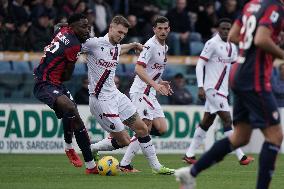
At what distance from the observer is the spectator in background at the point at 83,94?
20.1 meters

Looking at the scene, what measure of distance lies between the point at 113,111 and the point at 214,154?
173 inches

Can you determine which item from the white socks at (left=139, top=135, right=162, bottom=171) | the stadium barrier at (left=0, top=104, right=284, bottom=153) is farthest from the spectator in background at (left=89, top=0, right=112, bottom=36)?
the white socks at (left=139, top=135, right=162, bottom=171)

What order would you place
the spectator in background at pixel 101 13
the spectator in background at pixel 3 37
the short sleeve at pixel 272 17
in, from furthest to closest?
the spectator in background at pixel 101 13 < the spectator in background at pixel 3 37 < the short sleeve at pixel 272 17

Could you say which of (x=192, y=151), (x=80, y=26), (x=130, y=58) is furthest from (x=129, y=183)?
(x=130, y=58)

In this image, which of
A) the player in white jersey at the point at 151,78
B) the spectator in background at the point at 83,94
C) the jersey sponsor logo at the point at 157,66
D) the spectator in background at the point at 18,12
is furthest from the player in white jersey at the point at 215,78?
the spectator in background at the point at 18,12

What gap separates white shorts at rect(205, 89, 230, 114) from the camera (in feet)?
52.8

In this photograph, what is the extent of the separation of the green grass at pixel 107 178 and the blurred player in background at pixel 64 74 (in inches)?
23.7

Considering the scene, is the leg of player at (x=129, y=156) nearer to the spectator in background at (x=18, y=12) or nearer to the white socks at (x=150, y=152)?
the white socks at (x=150, y=152)

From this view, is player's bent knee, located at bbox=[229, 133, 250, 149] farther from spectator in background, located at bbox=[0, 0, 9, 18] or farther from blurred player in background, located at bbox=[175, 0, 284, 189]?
spectator in background, located at bbox=[0, 0, 9, 18]

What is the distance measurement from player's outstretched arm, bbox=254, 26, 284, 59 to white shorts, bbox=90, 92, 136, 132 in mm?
4736

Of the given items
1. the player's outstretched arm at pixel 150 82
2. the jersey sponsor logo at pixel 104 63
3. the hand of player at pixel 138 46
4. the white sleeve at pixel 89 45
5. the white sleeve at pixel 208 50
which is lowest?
the white sleeve at pixel 208 50

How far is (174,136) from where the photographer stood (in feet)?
65.0

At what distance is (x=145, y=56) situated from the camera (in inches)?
548

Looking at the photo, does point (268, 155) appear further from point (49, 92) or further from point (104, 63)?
point (49, 92)
